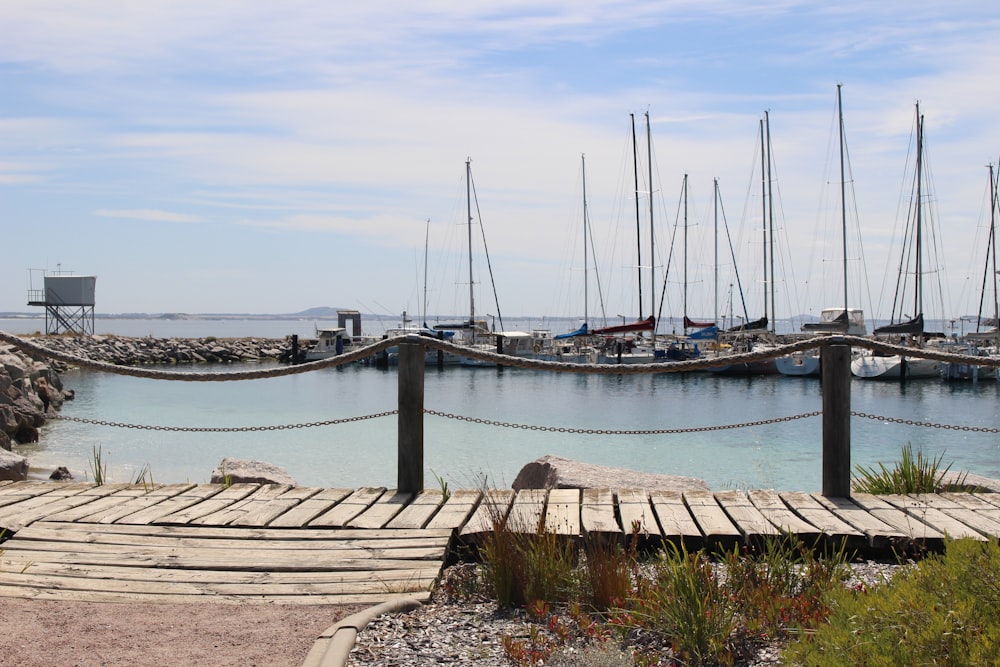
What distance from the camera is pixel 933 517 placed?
5812mm

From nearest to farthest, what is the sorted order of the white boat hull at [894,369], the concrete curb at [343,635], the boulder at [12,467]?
the concrete curb at [343,635], the boulder at [12,467], the white boat hull at [894,369]

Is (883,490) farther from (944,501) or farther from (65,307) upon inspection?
(65,307)

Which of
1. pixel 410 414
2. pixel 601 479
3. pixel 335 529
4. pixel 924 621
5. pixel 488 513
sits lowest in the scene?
pixel 601 479

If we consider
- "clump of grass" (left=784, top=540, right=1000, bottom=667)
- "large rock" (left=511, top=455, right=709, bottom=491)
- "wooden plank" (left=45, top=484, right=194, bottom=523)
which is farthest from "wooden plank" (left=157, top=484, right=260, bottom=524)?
"clump of grass" (left=784, top=540, right=1000, bottom=667)

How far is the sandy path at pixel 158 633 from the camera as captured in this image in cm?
389

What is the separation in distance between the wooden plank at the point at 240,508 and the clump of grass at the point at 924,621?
3984 mm

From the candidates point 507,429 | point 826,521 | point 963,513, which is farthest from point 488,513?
point 507,429

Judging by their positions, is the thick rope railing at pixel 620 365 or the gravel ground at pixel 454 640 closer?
the gravel ground at pixel 454 640

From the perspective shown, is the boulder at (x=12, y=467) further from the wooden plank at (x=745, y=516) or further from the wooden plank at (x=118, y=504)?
the wooden plank at (x=745, y=516)

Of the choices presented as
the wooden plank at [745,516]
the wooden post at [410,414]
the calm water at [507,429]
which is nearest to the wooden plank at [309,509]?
the wooden post at [410,414]

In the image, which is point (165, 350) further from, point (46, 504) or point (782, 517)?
point (782, 517)

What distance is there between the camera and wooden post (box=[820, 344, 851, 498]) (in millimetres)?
6633

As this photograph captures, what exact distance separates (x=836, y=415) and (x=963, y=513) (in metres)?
1.10

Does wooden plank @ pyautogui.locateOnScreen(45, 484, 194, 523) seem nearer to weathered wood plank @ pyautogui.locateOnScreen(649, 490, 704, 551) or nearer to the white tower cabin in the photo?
weathered wood plank @ pyautogui.locateOnScreen(649, 490, 704, 551)
